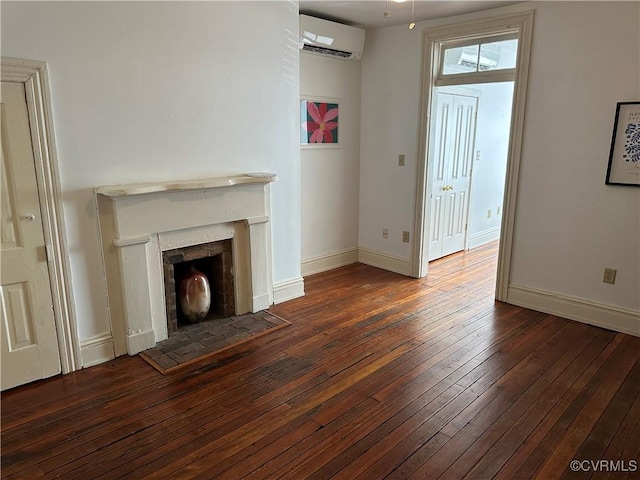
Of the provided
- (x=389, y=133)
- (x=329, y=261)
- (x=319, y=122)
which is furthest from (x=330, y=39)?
(x=329, y=261)

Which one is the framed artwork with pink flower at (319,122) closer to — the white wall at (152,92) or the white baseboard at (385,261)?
the white wall at (152,92)

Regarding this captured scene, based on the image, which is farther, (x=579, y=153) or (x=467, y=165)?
(x=467, y=165)

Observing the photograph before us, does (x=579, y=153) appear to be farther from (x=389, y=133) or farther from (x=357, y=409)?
(x=357, y=409)

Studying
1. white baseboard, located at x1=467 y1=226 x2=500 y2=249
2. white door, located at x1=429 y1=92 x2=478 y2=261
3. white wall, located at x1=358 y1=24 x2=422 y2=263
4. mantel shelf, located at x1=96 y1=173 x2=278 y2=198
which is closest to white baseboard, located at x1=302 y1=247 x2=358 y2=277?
white wall, located at x1=358 y1=24 x2=422 y2=263

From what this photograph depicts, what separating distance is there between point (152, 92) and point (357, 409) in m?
2.39

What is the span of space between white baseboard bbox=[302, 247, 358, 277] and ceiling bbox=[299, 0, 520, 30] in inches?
94.1

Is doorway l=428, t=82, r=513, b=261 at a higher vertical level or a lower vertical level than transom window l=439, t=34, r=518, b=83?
lower

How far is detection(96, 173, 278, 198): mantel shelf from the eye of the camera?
8.90ft

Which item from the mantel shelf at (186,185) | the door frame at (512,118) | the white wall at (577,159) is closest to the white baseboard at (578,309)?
the white wall at (577,159)

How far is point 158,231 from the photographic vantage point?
301 cm

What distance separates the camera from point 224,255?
3.51 meters

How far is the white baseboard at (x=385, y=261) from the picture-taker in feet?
15.5

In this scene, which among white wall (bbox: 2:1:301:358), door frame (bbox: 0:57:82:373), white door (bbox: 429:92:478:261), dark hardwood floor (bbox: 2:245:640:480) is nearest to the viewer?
dark hardwood floor (bbox: 2:245:640:480)

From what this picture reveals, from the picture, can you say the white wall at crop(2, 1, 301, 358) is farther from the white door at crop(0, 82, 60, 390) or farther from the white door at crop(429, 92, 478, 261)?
the white door at crop(429, 92, 478, 261)
